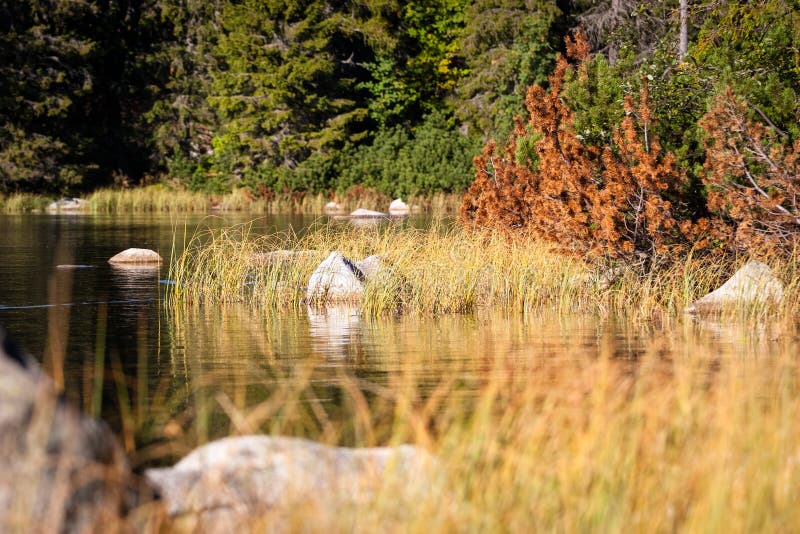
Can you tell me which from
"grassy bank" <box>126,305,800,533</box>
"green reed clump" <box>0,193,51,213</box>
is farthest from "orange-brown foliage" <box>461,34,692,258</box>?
"green reed clump" <box>0,193,51,213</box>

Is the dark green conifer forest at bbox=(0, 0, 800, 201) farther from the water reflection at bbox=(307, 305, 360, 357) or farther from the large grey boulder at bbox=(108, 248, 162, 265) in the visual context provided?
the water reflection at bbox=(307, 305, 360, 357)

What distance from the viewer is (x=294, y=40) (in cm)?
4903

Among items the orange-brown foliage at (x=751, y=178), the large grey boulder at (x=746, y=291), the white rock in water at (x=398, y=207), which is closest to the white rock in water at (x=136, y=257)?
the orange-brown foliage at (x=751, y=178)

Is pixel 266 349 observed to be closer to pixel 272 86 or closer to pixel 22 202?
pixel 22 202

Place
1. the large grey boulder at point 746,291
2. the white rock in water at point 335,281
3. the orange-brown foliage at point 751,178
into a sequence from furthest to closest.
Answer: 1. the white rock in water at point 335,281
2. the orange-brown foliage at point 751,178
3. the large grey boulder at point 746,291

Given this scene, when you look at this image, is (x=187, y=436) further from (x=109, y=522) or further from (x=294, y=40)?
(x=294, y=40)

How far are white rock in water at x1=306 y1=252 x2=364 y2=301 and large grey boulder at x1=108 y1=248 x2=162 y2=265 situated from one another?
7119 mm

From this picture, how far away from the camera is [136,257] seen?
22.5 metres

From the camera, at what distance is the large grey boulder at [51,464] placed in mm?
4656

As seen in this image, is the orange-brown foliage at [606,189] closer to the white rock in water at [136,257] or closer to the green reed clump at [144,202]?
the white rock in water at [136,257]

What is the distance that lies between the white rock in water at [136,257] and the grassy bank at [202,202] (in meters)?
22.7

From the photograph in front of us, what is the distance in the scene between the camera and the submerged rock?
47416 mm

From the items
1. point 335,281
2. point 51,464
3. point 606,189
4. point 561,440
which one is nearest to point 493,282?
point 606,189

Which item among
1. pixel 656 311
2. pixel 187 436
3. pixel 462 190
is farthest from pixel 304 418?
pixel 462 190
